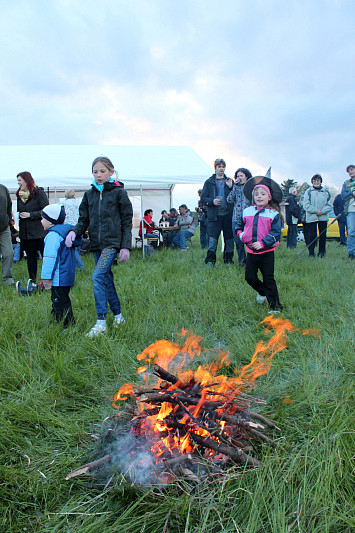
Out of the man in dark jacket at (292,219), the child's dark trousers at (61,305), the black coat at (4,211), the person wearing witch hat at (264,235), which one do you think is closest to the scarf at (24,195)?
the black coat at (4,211)

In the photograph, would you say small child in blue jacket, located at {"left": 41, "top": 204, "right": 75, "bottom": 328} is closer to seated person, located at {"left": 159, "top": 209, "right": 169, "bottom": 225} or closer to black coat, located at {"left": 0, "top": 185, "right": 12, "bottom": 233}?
black coat, located at {"left": 0, "top": 185, "right": 12, "bottom": 233}

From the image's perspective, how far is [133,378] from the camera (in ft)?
9.02

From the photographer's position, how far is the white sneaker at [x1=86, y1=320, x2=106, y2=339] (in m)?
3.54

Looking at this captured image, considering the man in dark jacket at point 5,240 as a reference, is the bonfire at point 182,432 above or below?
below

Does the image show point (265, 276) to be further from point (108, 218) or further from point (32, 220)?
point (32, 220)

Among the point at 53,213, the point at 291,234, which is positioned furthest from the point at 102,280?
the point at 291,234

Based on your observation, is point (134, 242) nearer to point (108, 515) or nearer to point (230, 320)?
point (230, 320)

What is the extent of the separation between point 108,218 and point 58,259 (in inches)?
28.3

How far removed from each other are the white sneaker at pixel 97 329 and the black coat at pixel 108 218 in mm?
A: 848

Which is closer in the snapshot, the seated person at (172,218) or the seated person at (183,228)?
the seated person at (183,228)

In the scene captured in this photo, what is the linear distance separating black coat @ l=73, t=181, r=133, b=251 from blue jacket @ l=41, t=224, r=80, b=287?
0.19 m

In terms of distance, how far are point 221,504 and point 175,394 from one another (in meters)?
0.55

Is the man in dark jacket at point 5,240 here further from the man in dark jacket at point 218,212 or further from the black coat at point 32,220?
the man in dark jacket at point 218,212

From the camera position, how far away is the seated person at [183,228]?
41.5ft
